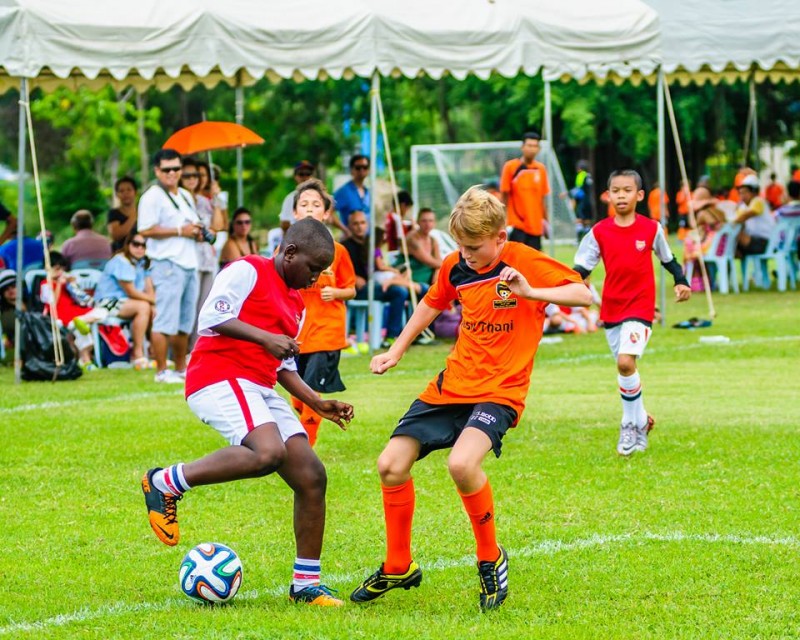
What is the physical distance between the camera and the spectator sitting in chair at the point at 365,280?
50.6ft

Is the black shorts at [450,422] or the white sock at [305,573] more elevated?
the black shorts at [450,422]

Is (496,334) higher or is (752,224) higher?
(496,334)

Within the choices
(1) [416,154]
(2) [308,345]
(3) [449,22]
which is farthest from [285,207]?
(1) [416,154]

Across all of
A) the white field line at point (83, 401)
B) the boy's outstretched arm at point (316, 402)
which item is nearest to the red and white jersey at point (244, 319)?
the boy's outstretched arm at point (316, 402)

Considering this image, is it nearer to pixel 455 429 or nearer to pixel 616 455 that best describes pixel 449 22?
pixel 616 455

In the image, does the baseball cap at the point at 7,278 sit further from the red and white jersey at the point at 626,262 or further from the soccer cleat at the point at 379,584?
the soccer cleat at the point at 379,584

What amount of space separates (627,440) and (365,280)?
23.8 ft

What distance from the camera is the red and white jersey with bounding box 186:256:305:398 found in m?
5.58

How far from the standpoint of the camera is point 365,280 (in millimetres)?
15867

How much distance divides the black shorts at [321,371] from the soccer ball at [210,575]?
3.11 meters

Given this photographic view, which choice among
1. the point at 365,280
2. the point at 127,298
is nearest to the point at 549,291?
the point at 127,298

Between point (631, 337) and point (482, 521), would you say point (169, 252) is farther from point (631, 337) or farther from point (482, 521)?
point (482, 521)

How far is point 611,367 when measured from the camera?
1370 cm

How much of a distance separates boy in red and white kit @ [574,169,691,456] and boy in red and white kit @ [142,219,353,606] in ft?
12.0
